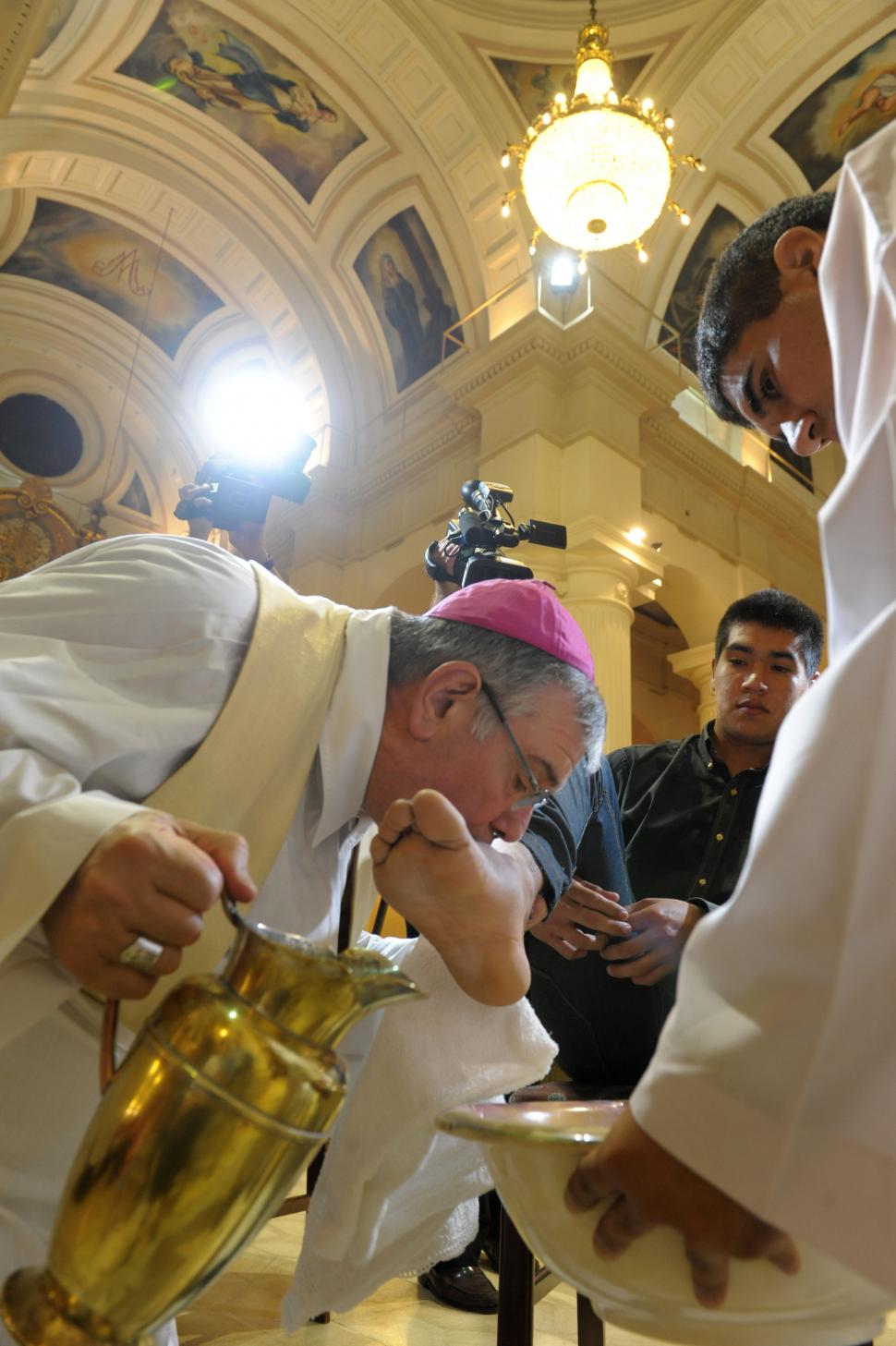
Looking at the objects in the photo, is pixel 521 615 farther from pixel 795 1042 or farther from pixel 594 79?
pixel 594 79

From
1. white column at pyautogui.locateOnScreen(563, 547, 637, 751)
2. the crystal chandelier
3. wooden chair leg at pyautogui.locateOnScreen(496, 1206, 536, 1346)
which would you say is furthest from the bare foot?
the crystal chandelier

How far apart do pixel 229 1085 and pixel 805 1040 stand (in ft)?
1.70

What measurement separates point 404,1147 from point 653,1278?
2.91 ft

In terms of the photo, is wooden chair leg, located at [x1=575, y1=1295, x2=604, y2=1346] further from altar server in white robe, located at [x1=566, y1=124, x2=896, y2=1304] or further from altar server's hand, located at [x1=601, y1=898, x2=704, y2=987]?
altar server in white robe, located at [x1=566, y1=124, x2=896, y2=1304]

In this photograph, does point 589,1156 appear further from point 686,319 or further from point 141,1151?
point 686,319

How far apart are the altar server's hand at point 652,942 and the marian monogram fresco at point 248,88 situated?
10489mm

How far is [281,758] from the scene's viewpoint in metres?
1.64

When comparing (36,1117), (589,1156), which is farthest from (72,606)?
(589,1156)

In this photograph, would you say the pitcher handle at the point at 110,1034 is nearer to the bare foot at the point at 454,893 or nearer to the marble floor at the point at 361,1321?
the bare foot at the point at 454,893

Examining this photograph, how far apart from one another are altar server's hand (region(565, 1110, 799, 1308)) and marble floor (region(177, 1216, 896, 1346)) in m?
1.80

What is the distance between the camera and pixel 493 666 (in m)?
1.89

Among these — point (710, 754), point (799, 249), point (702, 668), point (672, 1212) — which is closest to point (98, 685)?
point (672, 1212)

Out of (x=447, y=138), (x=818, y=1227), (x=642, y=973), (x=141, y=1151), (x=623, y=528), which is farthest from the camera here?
(x=447, y=138)

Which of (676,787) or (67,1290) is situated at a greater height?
(676,787)
